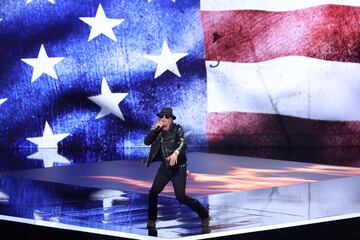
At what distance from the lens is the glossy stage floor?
898 cm

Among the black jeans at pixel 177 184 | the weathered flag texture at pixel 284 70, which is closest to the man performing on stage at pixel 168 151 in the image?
the black jeans at pixel 177 184

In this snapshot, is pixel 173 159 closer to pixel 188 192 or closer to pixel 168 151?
pixel 168 151

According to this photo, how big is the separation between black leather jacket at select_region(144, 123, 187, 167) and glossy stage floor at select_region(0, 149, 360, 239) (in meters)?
0.75

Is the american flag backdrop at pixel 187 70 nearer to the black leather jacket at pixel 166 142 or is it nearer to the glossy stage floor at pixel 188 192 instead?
the glossy stage floor at pixel 188 192

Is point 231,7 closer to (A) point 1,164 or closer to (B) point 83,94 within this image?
(B) point 83,94

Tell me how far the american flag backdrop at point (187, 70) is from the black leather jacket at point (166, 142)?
8.66 metres

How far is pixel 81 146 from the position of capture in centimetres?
1789

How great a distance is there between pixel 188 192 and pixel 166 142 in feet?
9.54

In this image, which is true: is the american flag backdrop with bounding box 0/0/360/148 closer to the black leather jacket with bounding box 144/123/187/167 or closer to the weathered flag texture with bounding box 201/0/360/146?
the weathered flag texture with bounding box 201/0/360/146

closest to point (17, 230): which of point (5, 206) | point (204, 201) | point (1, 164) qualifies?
point (5, 206)

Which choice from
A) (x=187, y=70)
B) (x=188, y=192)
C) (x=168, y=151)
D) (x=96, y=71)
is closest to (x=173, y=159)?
(x=168, y=151)

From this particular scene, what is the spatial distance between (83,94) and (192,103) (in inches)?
90.1

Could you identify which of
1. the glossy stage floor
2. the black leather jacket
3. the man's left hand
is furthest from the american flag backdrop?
the man's left hand

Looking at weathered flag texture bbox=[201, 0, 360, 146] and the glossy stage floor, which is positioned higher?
weathered flag texture bbox=[201, 0, 360, 146]
